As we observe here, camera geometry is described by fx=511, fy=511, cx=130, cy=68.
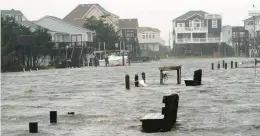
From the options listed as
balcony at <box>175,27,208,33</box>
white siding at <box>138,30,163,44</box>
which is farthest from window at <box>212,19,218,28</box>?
white siding at <box>138,30,163,44</box>

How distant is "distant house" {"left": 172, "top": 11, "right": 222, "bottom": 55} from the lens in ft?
380

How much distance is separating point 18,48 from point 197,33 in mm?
61017

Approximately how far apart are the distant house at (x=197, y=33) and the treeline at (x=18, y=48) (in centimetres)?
4742

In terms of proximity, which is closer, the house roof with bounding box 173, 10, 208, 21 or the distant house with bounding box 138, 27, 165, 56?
the house roof with bounding box 173, 10, 208, 21

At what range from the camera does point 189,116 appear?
562 inches

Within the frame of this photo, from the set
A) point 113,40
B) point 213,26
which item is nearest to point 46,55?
point 113,40

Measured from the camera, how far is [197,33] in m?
120

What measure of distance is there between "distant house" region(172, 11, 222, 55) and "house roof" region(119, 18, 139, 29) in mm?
12005


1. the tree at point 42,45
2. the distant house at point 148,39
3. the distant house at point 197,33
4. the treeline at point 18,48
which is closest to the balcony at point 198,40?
the distant house at point 197,33

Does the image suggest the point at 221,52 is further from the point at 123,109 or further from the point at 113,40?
the point at 123,109

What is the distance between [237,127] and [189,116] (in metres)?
2.43

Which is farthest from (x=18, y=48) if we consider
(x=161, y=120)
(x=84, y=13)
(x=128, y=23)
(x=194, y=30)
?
(x=128, y=23)

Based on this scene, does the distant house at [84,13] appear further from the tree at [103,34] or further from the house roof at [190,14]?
the house roof at [190,14]

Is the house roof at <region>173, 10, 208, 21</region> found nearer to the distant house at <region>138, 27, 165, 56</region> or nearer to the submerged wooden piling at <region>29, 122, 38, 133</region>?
the distant house at <region>138, 27, 165, 56</region>
